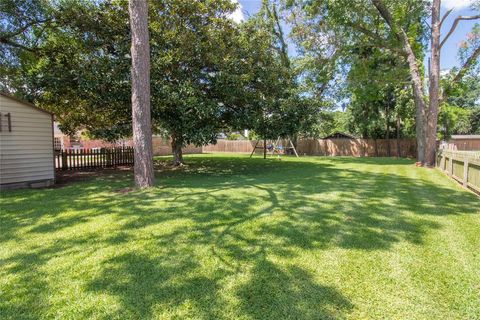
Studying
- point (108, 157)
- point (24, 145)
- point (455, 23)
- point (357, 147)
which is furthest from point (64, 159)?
point (357, 147)

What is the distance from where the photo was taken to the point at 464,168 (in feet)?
22.6

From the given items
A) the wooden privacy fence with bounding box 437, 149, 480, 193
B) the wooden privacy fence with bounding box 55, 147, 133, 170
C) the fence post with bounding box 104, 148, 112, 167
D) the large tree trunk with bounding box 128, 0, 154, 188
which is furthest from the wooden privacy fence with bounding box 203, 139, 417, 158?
the large tree trunk with bounding box 128, 0, 154, 188

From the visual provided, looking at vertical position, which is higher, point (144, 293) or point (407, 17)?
point (407, 17)

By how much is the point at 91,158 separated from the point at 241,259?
1148 centimetres

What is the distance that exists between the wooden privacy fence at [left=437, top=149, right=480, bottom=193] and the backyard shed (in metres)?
10.3

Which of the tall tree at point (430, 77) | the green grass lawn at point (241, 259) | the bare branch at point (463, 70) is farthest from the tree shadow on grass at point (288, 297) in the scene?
the bare branch at point (463, 70)

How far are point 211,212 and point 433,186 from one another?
227 inches

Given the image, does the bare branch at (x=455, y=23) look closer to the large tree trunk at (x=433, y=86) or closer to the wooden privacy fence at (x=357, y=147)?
the large tree trunk at (x=433, y=86)

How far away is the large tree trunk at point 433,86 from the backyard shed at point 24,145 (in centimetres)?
1373

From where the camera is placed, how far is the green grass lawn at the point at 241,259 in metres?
2.18

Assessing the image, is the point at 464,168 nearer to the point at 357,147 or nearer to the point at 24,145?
the point at 24,145

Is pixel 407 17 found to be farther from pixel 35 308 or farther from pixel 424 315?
pixel 35 308

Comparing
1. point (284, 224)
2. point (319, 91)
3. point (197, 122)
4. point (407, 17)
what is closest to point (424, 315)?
point (284, 224)

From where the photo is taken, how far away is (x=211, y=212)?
459 centimetres
